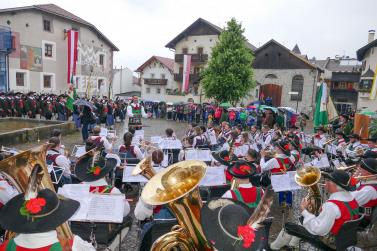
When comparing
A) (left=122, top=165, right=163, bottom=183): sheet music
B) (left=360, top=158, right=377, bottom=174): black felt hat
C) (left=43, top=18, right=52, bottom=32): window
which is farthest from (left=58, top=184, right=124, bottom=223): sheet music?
(left=43, top=18, right=52, bottom=32): window

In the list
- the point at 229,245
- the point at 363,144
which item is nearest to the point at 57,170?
the point at 229,245

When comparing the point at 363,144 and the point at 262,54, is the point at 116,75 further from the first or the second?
the point at 363,144

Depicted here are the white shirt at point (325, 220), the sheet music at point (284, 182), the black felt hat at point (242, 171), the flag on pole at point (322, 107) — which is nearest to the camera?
the white shirt at point (325, 220)

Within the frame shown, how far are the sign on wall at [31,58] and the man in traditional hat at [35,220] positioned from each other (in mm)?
26010

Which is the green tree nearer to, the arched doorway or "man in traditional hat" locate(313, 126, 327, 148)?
the arched doorway

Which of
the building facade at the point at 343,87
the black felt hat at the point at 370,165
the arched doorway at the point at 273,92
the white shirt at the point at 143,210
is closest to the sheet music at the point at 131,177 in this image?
the white shirt at the point at 143,210

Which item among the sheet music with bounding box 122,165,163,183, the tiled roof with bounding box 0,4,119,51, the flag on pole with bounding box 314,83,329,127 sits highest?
the tiled roof with bounding box 0,4,119,51

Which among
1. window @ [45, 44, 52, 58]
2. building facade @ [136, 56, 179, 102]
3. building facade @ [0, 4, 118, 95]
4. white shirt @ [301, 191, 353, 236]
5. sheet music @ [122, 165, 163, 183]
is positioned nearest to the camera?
white shirt @ [301, 191, 353, 236]

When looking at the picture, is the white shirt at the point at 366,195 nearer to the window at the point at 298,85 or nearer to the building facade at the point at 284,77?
the building facade at the point at 284,77

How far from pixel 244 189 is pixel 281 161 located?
8.87 feet

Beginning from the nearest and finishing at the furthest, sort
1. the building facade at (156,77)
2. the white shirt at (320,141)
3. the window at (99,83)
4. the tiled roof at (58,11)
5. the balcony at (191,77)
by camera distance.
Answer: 1. the white shirt at (320,141)
2. the tiled roof at (58,11)
3. the window at (99,83)
4. the balcony at (191,77)
5. the building facade at (156,77)

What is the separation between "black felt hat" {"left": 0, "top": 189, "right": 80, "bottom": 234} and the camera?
8.57ft

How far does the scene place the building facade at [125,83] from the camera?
5339 centimetres

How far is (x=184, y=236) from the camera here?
3006mm
